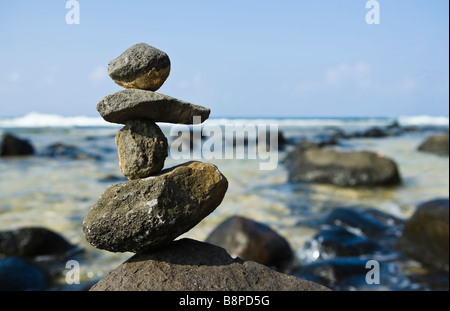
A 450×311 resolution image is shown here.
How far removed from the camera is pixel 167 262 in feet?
9.20

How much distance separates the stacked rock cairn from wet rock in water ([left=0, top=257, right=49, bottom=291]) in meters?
3.15

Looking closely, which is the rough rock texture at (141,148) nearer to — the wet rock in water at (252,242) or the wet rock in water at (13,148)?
the wet rock in water at (252,242)

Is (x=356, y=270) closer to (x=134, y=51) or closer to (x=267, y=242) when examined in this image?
(x=267, y=242)

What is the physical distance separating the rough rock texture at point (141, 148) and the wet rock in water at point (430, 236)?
4.89m

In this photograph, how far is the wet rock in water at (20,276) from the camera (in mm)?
5094

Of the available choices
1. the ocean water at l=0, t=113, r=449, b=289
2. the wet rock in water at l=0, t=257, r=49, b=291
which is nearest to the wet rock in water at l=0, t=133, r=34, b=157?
the ocean water at l=0, t=113, r=449, b=289

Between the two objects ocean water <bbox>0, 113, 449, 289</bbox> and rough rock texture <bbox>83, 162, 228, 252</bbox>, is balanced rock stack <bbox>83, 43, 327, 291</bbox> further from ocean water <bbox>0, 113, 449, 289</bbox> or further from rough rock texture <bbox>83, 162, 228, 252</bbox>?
ocean water <bbox>0, 113, 449, 289</bbox>

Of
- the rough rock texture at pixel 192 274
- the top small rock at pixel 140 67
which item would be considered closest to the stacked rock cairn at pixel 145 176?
the top small rock at pixel 140 67

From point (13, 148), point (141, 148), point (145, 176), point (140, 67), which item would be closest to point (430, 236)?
point (145, 176)

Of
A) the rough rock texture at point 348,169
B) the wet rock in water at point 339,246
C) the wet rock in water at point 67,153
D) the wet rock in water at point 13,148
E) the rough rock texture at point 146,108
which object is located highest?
the rough rock texture at point 146,108

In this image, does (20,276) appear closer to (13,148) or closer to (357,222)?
(357,222)

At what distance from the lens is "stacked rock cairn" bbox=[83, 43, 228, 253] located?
2697 millimetres

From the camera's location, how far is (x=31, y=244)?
6.30m

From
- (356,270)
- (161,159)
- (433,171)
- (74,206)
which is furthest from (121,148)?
(433,171)
